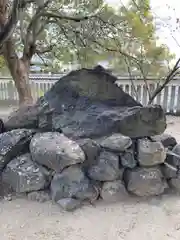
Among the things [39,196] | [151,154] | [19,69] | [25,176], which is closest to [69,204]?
[39,196]

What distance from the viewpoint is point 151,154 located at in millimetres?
1382

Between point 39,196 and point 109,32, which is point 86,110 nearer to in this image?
point 39,196

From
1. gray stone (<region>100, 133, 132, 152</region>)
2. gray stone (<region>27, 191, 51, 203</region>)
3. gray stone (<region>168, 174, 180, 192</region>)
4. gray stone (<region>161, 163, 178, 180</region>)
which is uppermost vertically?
gray stone (<region>100, 133, 132, 152</region>)

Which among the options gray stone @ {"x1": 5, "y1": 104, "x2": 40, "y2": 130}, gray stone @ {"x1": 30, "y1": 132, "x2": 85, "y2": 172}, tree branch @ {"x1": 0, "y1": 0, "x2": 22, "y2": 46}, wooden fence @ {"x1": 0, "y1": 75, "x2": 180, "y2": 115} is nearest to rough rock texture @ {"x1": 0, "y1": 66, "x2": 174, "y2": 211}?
gray stone @ {"x1": 30, "y1": 132, "x2": 85, "y2": 172}

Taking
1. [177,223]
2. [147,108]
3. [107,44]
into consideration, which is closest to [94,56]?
[107,44]

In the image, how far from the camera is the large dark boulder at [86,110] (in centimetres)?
150

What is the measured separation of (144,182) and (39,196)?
66 cm

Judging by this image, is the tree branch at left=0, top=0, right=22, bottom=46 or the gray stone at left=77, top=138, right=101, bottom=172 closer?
the gray stone at left=77, top=138, right=101, bottom=172

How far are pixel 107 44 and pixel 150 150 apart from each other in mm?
2075

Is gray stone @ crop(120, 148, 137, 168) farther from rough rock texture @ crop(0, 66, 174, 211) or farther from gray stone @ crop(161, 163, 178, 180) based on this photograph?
gray stone @ crop(161, 163, 178, 180)

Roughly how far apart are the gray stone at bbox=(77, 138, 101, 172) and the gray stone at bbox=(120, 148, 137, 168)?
0.16 meters

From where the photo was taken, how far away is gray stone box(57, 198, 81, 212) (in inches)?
51.3

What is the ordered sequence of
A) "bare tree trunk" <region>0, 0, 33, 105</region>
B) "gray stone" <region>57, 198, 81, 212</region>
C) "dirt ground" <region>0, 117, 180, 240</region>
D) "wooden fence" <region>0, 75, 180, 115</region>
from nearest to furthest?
"dirt ground" <region>0, 117, 180, 240</region>
"gray stone" <region>57, 198, 81, 212</region>
"bare tree trunk" <region>0, 0, 33, 105</region>
"wooden fence" <region>0, 75, 180, 115</region>

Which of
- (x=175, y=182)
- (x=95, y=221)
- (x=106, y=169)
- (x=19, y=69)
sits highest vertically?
(x=19, y=69)
